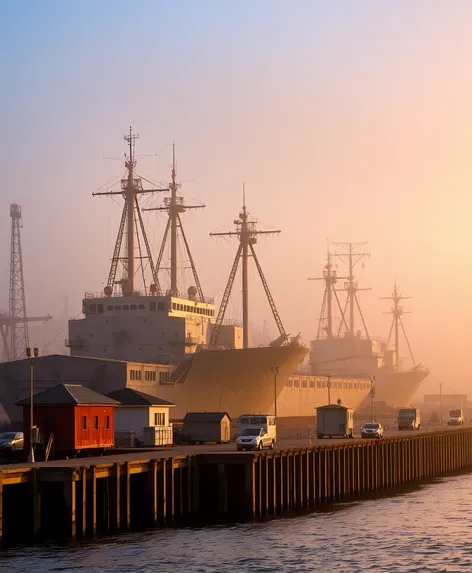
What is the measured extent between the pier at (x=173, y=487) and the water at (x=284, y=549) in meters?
1.51

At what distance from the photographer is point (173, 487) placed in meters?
45.4

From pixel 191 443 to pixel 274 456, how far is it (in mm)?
19858

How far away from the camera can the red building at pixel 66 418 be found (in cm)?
5297

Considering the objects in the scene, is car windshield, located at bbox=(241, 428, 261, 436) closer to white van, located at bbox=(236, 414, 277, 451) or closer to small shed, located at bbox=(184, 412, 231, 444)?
white van, located at bbox=(236, 414, 277, 451)

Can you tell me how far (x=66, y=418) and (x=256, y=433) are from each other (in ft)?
Answer: 37.8

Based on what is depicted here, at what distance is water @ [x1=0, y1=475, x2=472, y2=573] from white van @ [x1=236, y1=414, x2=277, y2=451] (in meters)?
10.1

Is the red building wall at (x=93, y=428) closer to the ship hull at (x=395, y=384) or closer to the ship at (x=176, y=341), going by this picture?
the ship at (x=176, y=341)

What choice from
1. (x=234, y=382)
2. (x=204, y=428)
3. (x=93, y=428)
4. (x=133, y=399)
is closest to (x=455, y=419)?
(x=234, y=382)

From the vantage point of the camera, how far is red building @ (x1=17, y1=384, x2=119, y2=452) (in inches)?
2085

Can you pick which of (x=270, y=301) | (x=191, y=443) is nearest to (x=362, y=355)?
(x=270, y=301)

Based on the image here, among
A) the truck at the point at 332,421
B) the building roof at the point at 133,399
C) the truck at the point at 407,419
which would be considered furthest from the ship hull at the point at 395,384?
the building roof at the point at 133,399

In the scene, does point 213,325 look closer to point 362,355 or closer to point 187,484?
point 187,484

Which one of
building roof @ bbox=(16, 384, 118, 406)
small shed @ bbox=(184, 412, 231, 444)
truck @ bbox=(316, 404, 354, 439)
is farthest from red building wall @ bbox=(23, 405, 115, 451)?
truck @ bbox=(316, 404, 354, 439)

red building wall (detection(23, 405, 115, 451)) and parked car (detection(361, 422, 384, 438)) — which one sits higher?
red building wall (detection(23, 405, 115, 451))
